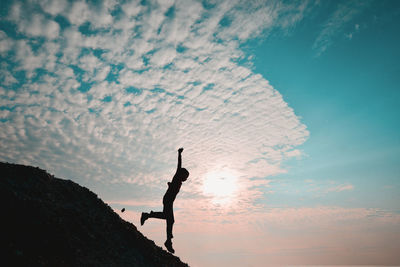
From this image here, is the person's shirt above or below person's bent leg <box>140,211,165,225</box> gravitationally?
above

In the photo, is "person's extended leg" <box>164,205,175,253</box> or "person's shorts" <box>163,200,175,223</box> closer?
"person's extended leg" <box>164,205,175,253</box>

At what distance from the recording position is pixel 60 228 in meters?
9.02

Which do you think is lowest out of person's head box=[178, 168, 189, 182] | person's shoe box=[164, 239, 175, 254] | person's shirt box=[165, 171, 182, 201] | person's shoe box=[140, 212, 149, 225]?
person's shoe box=[164, 239, 175, 254]

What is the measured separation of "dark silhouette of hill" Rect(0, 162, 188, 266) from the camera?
24.2 ft

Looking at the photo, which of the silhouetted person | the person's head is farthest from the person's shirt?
the person's head

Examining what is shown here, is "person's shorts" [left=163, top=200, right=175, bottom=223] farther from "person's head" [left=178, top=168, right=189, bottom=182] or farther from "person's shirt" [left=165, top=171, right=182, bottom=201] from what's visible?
"person's head" [left=178, top=168, right=189, bottom=182]

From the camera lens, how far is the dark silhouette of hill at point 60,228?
24.2 feet

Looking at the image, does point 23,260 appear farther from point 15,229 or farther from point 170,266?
point 170,266

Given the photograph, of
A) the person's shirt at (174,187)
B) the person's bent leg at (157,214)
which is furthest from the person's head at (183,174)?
the person's bent leg at (157,214)

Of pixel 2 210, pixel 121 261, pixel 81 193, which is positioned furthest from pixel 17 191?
pixel 121 261

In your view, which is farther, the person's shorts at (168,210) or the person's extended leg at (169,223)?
the person's shorts at (168,210)

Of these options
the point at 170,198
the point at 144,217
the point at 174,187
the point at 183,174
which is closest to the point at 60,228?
the point at 144,217

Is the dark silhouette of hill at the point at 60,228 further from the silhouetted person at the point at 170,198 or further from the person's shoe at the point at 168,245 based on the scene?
the silhouetted person at the point at 170,198

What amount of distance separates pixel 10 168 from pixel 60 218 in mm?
4288
